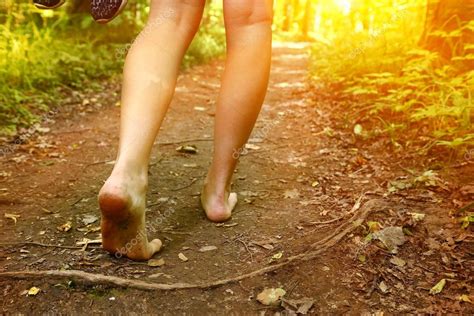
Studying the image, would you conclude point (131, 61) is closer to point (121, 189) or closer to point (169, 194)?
point (121, 189)

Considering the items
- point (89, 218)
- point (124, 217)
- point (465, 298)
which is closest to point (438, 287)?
point (465, 298)

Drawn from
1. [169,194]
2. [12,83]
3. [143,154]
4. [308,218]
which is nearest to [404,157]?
[308,218]

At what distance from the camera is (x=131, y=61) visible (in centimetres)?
157

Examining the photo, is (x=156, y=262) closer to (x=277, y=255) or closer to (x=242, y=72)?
(x=277, y=255)

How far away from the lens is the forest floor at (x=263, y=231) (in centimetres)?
138

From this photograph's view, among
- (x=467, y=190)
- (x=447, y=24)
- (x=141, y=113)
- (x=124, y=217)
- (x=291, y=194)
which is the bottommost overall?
(x=291, y=194)

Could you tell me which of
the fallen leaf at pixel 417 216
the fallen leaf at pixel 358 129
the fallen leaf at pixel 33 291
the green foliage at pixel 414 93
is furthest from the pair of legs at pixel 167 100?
the fallen leaf at pixel 358 129

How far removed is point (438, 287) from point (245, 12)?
119 cm

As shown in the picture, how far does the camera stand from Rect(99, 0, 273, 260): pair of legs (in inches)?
56.4

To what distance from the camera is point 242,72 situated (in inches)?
67.7

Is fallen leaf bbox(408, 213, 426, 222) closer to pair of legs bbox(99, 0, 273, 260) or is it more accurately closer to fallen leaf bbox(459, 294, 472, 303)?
fallen leaf bbox(459, 294, 472, 303)

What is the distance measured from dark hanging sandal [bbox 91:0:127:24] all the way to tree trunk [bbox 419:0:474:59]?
2638 millimetres

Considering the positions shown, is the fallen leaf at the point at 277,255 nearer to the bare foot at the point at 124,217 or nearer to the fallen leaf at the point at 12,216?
the bare foot at the point at 124,217

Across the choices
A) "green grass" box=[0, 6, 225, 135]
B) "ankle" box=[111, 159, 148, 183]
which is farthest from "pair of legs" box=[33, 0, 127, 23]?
"green grass" box=[0, 6, 225, 135]
